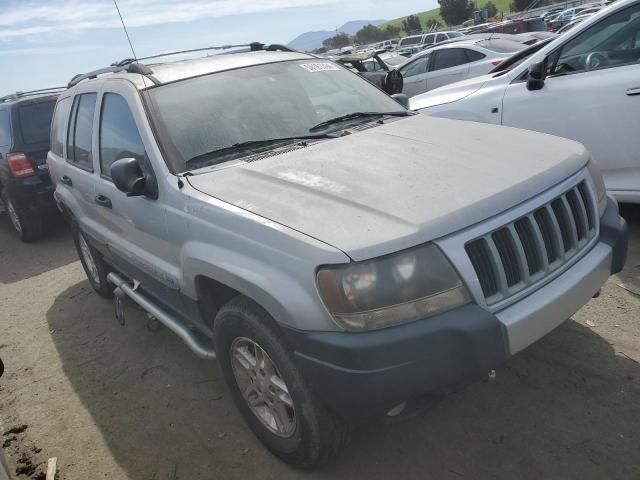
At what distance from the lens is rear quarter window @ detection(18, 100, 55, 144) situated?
6.91 m

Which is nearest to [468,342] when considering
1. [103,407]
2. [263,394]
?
[263,394]

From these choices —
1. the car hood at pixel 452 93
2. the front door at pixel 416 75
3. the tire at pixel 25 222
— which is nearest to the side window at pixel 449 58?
the front door at pixel 416 75

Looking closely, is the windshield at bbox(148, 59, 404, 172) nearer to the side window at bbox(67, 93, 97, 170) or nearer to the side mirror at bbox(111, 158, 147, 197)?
the side mirror at bbox(111, 158, 147, 197)

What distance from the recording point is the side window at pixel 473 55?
10258mm

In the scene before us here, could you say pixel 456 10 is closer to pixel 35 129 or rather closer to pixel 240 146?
pixel 35 129

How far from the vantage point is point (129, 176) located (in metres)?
2.76

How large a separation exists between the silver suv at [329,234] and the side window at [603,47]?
6.33 ft

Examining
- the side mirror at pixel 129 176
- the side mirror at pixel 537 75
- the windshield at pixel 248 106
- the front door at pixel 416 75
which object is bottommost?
the front door at pixel 416 75

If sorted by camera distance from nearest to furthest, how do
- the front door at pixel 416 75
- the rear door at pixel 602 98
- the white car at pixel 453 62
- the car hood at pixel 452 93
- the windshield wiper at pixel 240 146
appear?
the windshield wiper at pixel 240 146
the rear door at pixel 602 98
the car hood at pixel 452 93
the white car at pixel 453 62
the front door at pixel 416 75

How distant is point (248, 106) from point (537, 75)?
2.75m

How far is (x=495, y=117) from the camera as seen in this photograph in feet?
16.6

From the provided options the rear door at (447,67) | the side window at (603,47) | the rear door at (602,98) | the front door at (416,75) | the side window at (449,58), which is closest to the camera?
the rear door at (602,98)

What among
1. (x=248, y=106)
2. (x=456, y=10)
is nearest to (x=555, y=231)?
(x=248, y=106)

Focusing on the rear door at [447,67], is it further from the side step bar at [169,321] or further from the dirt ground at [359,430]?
the side step bar at [169,321]
